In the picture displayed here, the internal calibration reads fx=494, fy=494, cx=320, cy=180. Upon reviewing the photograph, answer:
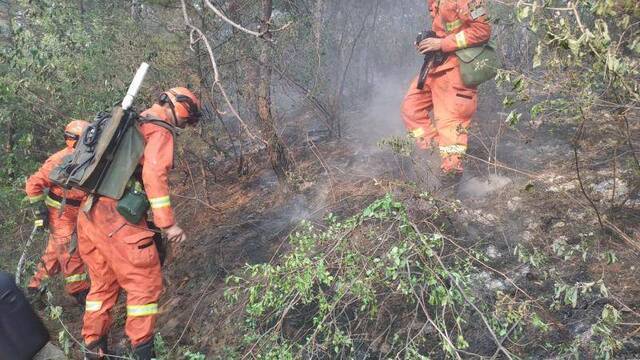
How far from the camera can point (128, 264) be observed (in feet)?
11.8

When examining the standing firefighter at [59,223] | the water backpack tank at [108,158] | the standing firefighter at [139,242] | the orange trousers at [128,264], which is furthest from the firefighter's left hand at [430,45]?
the standing firefighter at [59,223]

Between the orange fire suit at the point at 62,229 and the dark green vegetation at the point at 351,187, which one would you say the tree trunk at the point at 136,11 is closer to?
the dark green vegetation at the point at 351,187

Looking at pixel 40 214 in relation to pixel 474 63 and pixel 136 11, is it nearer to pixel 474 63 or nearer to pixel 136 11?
pixel 136 11

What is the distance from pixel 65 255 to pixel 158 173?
1944 mm

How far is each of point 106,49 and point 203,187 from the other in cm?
194

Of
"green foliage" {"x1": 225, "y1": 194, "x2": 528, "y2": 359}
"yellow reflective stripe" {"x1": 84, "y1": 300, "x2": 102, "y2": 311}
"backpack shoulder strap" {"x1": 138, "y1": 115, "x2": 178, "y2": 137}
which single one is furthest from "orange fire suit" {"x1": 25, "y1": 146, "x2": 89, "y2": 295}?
"green foliage" {"x1": 225, "y1": 194, "x2": 528, "y2": 359}

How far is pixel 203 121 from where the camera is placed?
18.4 feet

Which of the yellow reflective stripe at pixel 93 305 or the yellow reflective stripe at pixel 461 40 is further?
the yellow reflective stripe at pixel 461 40

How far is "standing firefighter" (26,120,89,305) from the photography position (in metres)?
4.52

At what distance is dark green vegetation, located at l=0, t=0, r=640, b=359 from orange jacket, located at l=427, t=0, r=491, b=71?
17.5 inches

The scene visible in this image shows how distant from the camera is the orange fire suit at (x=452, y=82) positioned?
4441mm

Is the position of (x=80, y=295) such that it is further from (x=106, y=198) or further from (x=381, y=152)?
(x=381, y=152)

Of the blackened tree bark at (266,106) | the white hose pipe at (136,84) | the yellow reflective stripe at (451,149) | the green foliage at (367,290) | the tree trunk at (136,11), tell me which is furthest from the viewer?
the tree trunk at (136,11)

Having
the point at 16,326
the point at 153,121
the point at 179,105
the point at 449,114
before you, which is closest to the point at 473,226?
the point at 449,114
